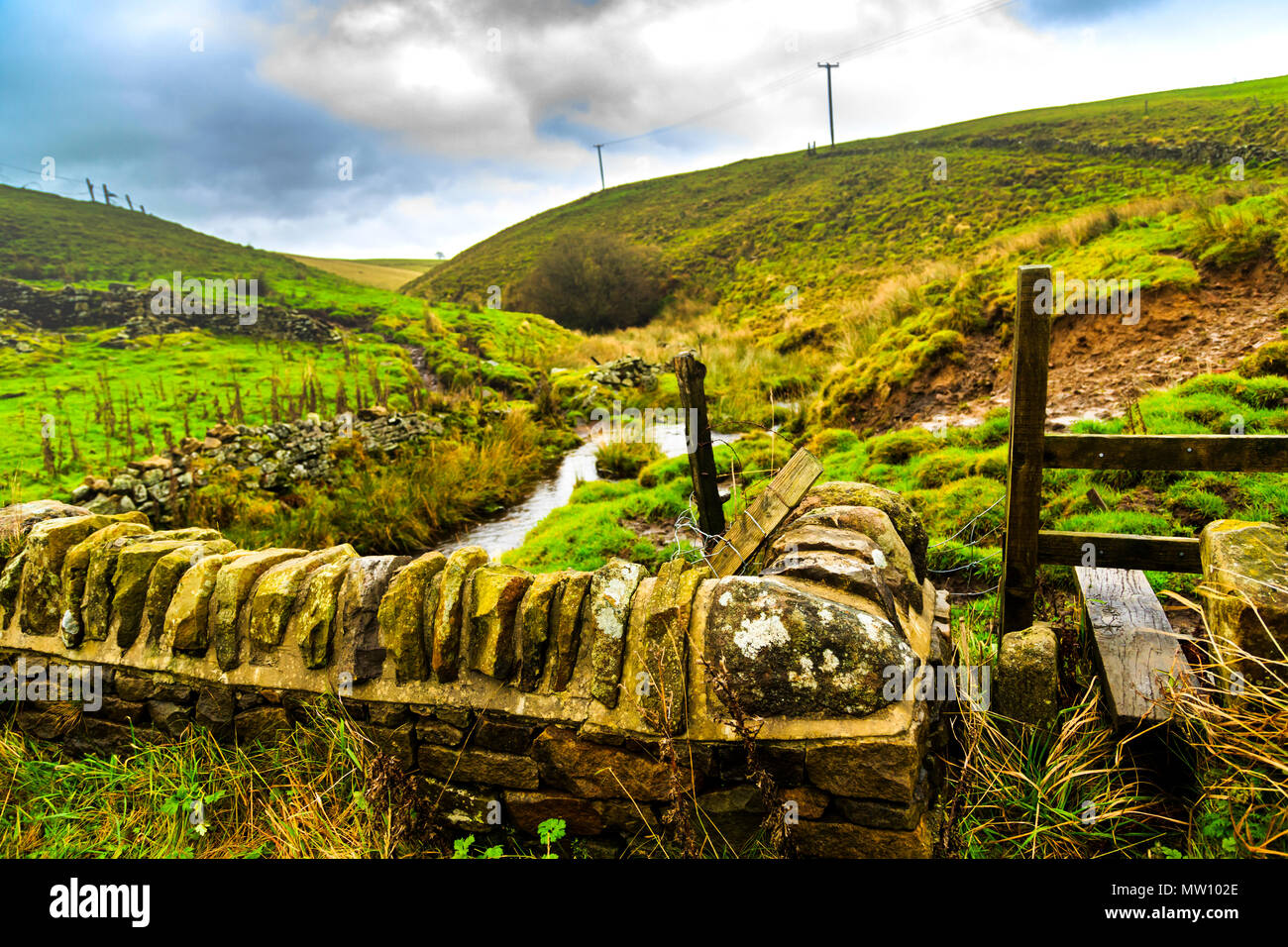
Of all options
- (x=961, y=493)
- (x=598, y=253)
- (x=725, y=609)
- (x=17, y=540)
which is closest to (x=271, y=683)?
(x=725, y=609)

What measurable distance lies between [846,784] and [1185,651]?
2197mm

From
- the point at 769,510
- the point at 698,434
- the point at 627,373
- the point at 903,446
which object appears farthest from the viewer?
the point at 627,373

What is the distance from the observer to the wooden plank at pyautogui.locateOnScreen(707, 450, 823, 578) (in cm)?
310

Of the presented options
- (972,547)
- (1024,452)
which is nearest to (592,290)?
(972,547)

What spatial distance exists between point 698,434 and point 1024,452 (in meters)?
1.89

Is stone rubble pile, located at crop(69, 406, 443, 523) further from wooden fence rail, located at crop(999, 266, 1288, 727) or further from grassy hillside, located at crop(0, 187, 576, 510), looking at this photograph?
wooden fence rail, located at crop(999, 266, 1288, 727)

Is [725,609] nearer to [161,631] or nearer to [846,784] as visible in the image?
[846,784]

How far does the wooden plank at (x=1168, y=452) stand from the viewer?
2.48m

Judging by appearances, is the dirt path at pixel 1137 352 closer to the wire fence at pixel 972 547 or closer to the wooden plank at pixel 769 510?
the wire fence at pixel 972 547

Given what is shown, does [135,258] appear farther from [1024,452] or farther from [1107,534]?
[1107,534]

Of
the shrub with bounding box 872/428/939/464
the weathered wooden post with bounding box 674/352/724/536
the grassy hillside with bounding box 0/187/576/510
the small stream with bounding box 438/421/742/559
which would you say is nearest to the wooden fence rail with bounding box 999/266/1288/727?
A: the weathered wooden post with bounding box 674/352/724/536

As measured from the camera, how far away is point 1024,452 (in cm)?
277

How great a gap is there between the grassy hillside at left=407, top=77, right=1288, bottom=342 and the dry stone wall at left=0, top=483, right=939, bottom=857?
537 inches

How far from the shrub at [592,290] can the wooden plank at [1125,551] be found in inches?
1151
